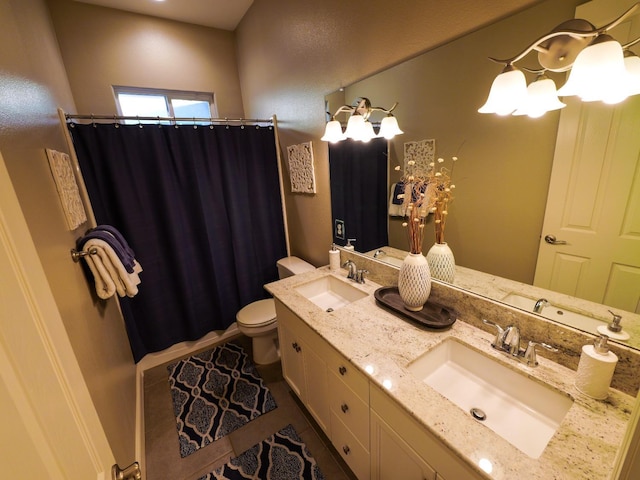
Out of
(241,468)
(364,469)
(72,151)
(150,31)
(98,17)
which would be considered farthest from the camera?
(150,31)

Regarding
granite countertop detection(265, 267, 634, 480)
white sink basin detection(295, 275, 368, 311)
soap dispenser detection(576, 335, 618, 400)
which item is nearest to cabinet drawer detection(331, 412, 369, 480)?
granite countertop detection(265, 267, 634, 480)

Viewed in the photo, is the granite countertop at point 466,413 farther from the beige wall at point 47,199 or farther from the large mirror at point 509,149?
the beige wall at point 47,199

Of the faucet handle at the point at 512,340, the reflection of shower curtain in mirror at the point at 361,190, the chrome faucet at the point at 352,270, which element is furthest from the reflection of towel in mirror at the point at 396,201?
the faucet handle at the point at 512,340

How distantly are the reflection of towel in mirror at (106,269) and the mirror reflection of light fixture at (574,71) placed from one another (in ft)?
5.84

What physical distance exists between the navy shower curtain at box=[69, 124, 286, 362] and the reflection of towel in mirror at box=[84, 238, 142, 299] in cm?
77

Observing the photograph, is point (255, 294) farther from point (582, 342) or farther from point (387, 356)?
point (582, 342)

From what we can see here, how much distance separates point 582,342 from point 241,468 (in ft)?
5.48

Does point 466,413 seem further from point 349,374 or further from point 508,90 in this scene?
point 508,90

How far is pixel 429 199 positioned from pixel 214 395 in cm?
197

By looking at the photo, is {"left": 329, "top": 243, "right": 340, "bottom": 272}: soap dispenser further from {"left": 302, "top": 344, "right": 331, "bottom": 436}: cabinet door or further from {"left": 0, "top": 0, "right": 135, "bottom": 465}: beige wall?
{"left": 0, "top": 0, "right": 135, "bottom": 465}: beige wall

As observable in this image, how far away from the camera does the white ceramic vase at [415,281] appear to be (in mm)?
1195

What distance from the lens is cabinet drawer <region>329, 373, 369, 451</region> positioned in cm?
106

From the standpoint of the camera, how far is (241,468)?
1418mm

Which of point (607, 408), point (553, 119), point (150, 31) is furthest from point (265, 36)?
point (607, 408)
